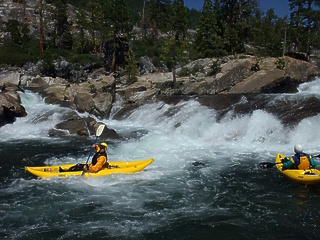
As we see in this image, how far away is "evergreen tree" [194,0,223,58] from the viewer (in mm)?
27173

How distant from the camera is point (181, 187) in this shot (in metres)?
8.66

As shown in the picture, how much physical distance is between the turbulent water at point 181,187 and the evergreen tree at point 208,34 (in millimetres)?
12209

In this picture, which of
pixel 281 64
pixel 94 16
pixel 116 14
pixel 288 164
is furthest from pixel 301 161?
pixel 94 16

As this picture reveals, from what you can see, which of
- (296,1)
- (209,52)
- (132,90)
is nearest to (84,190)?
(132,90)

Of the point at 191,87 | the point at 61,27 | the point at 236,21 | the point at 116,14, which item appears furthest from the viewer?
the point at 61,27

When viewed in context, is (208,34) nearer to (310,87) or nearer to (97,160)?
(310,87)

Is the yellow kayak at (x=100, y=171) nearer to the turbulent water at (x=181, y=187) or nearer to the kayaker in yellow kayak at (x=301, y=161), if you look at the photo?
the turbulent water at (x=181, y=187)

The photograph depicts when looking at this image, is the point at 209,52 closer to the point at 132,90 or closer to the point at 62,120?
the point at 132,90

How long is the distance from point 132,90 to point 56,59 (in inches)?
662

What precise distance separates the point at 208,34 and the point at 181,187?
22325 mm

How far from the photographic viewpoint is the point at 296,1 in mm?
28391

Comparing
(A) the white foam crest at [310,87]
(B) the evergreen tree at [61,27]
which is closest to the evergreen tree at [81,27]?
(B) the evergreen tree at [61,27]

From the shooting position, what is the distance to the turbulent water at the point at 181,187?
6406mm

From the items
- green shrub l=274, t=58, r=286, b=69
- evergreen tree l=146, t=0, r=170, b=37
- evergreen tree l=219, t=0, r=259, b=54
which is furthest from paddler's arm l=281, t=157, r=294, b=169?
evergreen tree l=146, t=0, r=170, b=37
